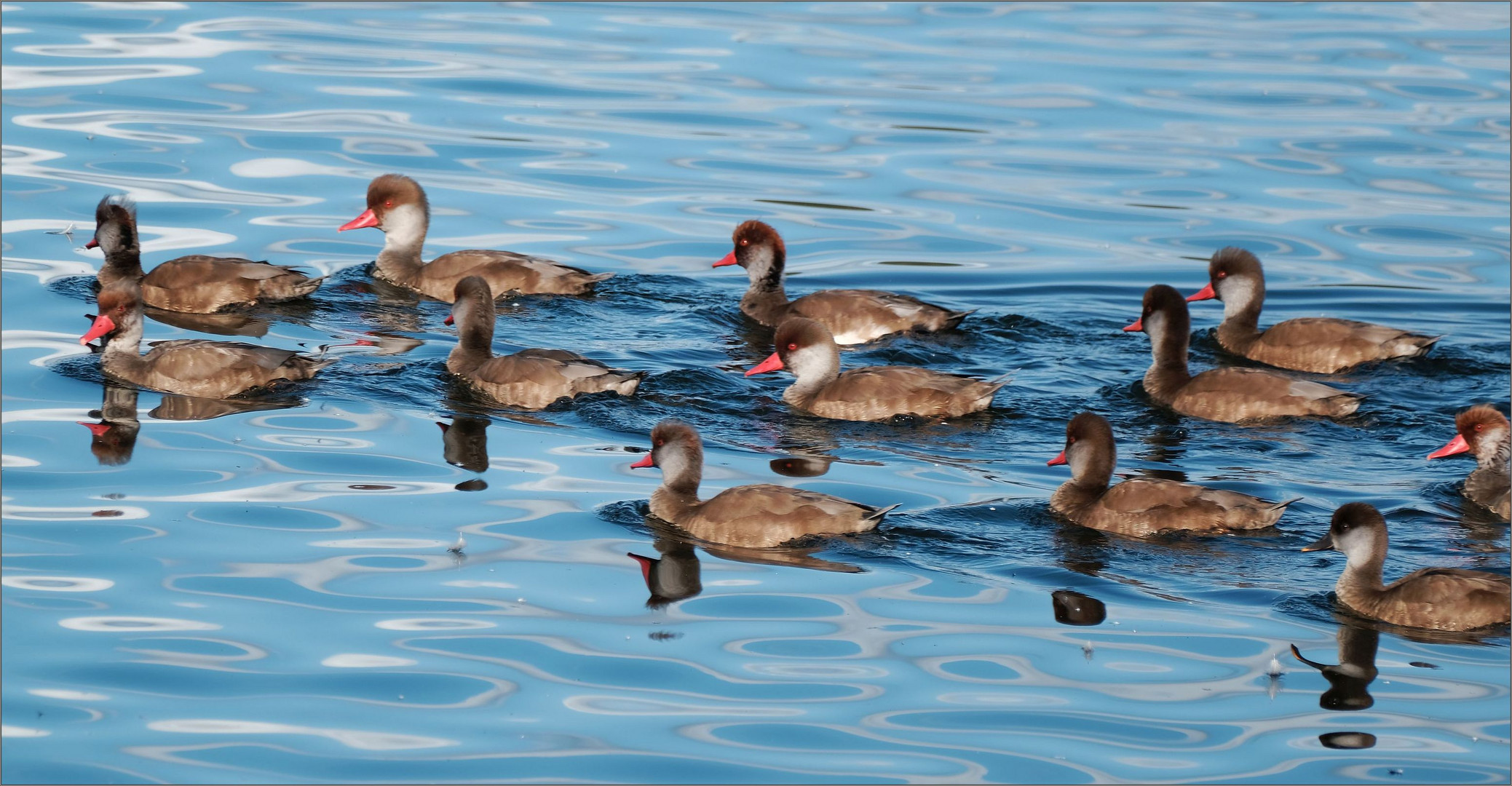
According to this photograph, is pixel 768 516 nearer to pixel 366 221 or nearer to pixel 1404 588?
pixel 1404 588

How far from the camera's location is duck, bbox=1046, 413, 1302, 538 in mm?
9508

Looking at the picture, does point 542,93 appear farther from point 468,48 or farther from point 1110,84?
point 1110,84

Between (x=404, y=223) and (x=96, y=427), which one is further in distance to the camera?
(x=404, y=223)

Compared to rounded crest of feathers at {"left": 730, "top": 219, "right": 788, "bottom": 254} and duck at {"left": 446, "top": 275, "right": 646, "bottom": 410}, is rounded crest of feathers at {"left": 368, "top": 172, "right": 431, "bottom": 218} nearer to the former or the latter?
rounded crest of feathers at {"left": 730, "top": 219, "right": 788, "bottom": 254}

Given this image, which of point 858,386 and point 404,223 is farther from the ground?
point 404,223

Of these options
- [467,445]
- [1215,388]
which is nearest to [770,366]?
[467,445]

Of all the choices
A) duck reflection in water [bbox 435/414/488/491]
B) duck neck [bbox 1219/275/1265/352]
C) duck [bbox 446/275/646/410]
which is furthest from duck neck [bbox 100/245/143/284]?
duck neck [bbox 1219/275/1265/352]

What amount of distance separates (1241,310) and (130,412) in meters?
8.16

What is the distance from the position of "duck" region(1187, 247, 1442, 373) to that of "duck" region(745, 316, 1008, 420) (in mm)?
2475

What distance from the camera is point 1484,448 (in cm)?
1056

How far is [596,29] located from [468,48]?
2797mm

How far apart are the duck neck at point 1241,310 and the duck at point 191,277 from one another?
7.06 metres

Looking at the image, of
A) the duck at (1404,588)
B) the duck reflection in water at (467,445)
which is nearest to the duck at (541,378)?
the duck reflection in water at (467,445)

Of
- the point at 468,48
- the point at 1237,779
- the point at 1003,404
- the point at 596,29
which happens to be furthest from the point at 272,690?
the point at 596,29
